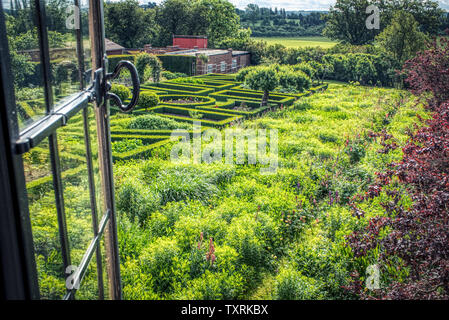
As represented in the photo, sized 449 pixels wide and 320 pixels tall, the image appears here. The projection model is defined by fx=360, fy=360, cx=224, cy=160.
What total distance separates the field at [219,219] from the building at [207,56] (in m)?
18.1

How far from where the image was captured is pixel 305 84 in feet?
55.1

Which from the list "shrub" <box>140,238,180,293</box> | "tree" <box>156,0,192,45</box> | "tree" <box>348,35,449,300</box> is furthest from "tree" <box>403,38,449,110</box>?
"tree" <box>156,0,192,45</box>

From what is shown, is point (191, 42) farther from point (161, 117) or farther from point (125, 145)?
point (125, 145)

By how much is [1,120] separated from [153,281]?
3.75 meters

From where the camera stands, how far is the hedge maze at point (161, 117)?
141 cm

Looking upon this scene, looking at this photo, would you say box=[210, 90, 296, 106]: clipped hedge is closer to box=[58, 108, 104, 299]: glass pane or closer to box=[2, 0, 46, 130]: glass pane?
box=[58, 108, 104, 299]: glass pane

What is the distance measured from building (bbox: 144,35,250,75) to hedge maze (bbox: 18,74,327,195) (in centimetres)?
391

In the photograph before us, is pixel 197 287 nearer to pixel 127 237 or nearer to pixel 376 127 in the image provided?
pixel 127 237

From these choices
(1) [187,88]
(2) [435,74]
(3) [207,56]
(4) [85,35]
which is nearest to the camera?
(4) [85,35]

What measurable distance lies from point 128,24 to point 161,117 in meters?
31.0

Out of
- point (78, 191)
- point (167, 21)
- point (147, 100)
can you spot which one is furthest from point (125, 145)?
point (167, 21)

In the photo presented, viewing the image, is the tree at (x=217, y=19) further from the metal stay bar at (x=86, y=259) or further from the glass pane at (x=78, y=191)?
the glass pane at (x=78, y=191)

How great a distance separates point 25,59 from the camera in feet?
3.75

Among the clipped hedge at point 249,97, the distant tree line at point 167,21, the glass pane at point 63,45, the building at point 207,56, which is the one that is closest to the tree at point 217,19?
the distant tree line at point 167,21
